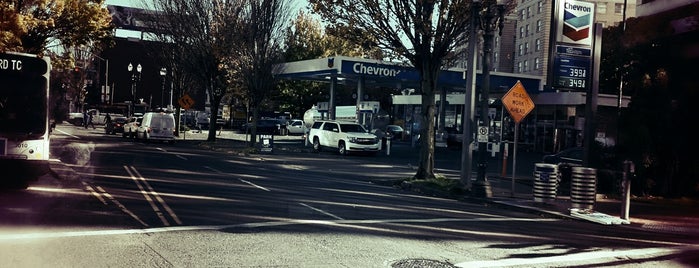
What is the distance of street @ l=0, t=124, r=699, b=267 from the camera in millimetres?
7574

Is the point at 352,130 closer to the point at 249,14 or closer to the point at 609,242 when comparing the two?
the point at 249,14

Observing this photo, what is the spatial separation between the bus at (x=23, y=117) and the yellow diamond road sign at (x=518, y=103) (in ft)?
35.1

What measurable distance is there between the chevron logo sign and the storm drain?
10838mm

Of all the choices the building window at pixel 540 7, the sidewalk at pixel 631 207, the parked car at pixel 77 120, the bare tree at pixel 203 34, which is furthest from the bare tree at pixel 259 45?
the building window at pixel 540 7

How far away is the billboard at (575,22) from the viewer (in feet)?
54.2

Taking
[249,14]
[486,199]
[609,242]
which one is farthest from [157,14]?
[609,242]

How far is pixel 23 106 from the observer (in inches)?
477

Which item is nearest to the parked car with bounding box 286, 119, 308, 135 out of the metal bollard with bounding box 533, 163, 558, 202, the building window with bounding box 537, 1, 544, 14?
the building window with bounding box 537, 1, 544, 14

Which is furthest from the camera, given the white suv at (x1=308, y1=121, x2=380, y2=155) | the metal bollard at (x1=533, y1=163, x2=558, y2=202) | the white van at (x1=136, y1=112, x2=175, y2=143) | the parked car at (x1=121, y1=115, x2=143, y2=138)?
the parked car at (x1=121, y1=115, x2=143, y2=138)

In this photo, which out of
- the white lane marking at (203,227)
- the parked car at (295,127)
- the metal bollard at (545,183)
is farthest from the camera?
the parked car at (295,127)

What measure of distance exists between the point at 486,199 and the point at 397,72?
A: 76.9 ft

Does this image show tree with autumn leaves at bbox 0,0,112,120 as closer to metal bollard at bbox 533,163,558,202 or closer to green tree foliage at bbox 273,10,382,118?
metal bollard at bbox 533,163,558,202

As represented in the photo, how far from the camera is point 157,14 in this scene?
38812mm

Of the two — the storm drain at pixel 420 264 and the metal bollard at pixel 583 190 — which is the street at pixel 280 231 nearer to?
the storm drain at pixel 420 264
